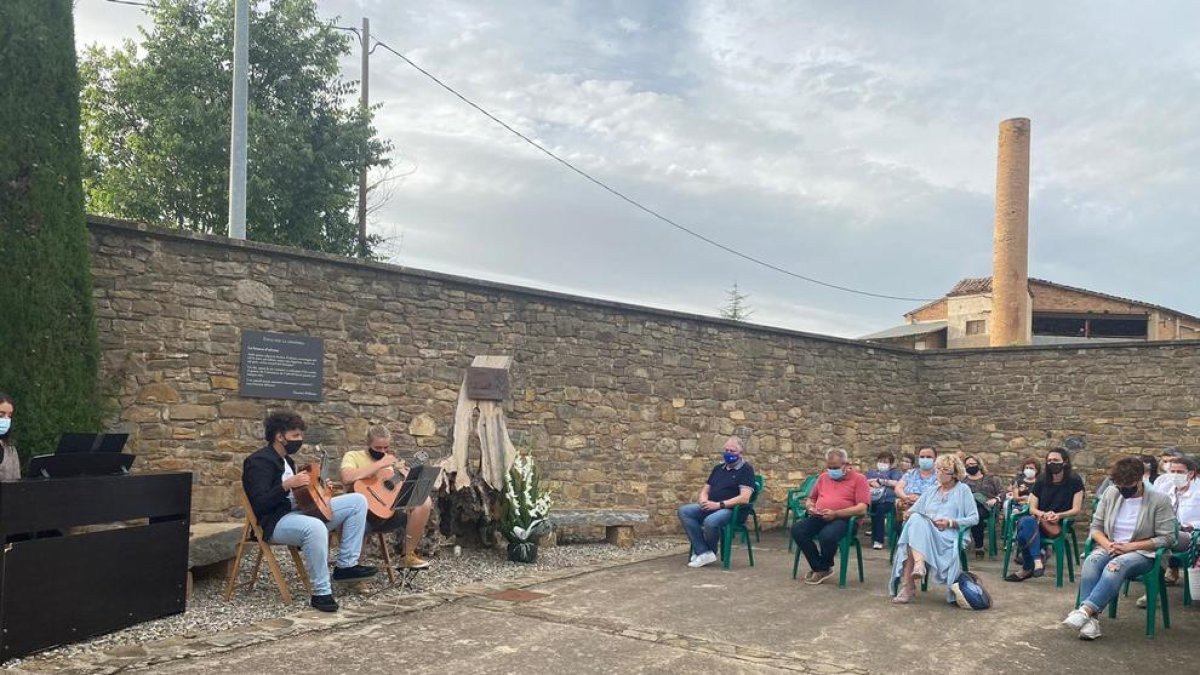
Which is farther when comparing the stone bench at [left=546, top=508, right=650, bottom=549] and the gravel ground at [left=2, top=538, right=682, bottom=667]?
the stone bench at [left=546, top=508, right=650, bottom=549]

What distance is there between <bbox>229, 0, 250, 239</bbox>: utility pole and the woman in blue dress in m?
6.66

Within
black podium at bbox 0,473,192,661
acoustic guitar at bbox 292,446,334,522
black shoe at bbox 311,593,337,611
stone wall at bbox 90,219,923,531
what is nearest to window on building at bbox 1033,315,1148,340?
stone wall at bbox 90,219,923,531

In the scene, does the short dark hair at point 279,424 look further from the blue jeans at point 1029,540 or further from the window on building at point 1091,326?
the window on building at point 1091,326

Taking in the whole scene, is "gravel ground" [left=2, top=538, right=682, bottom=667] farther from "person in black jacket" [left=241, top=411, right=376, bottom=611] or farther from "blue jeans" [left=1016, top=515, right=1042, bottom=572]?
"blue jeans" [left=1016, top=515, right=1042, bottom=572]

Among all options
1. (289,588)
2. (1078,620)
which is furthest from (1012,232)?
(289,588)

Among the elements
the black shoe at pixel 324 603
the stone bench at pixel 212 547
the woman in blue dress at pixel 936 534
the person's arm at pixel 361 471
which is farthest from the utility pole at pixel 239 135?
the woman in blue dress at pixel 936 534

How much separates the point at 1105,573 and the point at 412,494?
457cm

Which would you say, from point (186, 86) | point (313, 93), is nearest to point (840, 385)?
point (313, 93)

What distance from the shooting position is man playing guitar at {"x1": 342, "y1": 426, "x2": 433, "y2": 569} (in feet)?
20.5

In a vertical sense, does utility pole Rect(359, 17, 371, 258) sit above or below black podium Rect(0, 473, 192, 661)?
above

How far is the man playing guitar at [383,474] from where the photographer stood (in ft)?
20.5

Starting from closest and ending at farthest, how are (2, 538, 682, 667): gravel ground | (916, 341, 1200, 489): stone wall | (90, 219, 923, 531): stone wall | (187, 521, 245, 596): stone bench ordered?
(2, 538, 682, 667): gravel ground
(187, 521, 245, 596): stone bench
(90, 219, 923, 531): stone wall
(916, 341, 1200, 489): stone wall

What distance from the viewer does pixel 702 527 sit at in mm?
7926

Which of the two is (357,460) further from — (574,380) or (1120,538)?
(1120,538)
